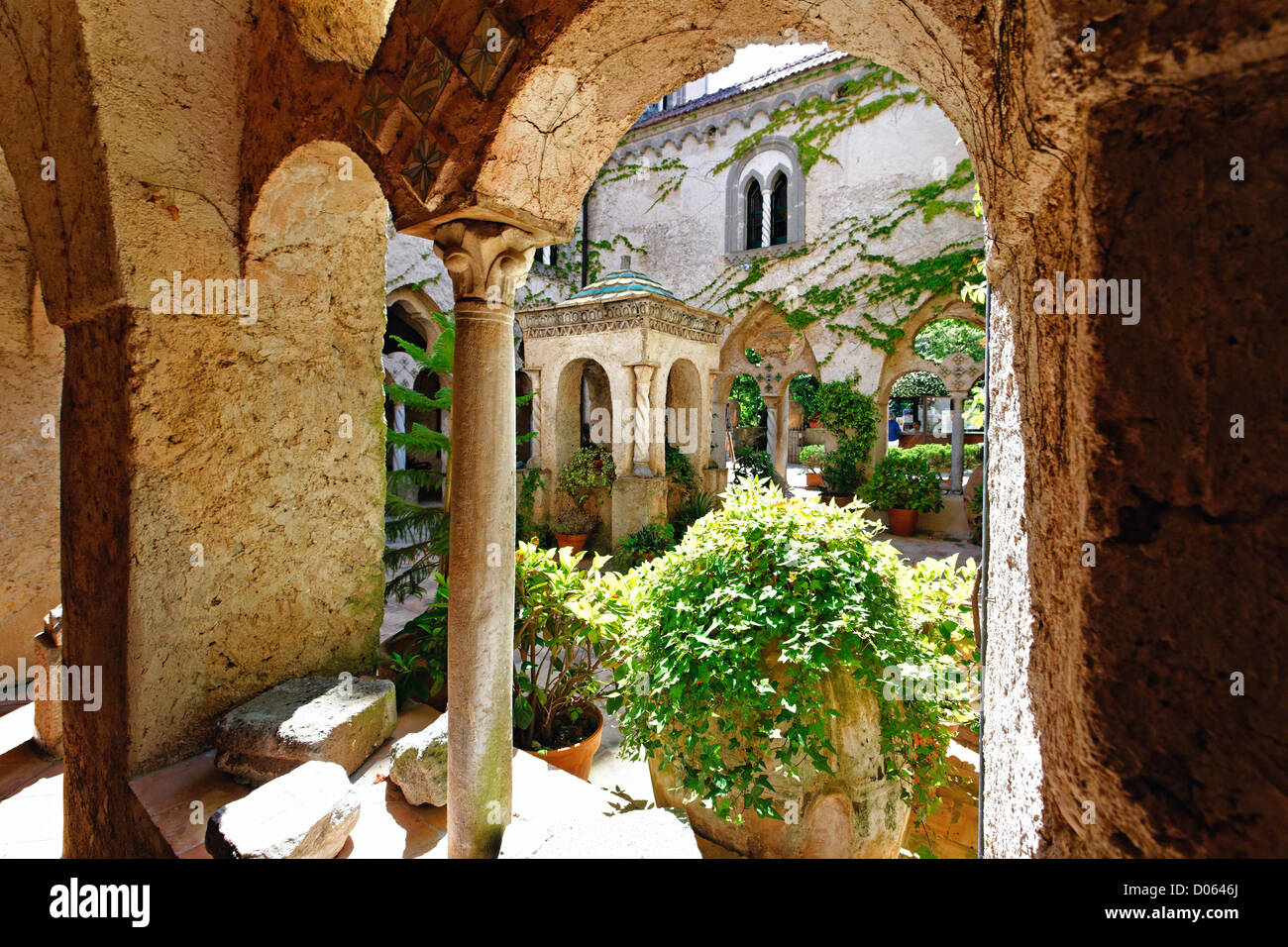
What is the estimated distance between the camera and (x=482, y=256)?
201 centimetres

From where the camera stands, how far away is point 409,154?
1.99 meters

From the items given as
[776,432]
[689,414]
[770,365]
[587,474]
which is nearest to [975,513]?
[689,414]

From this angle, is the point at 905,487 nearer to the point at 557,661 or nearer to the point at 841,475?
the point at 841,475

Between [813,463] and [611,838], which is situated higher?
[813,463]

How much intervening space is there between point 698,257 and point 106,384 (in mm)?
12346

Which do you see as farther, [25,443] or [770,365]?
[770,365]

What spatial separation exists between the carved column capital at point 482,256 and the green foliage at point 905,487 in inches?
370

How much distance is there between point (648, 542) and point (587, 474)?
4.38 feet

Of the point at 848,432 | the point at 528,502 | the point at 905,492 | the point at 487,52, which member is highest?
the point at 487,52

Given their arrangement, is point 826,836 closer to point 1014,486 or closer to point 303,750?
point 1014,486

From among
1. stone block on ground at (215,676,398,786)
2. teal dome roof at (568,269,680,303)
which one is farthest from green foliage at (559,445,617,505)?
stone block on ground at (215,676,398,786)

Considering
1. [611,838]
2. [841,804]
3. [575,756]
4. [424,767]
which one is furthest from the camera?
[575,756]

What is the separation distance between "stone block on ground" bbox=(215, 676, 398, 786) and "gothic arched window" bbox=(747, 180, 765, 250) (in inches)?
484

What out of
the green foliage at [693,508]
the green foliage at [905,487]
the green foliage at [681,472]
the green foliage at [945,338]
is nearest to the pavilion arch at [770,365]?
the green foliage at [905,487]
